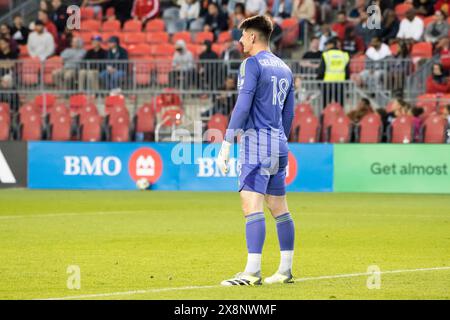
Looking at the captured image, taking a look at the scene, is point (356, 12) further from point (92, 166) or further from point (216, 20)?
point (92, 166)

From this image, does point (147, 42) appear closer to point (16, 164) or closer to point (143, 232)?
point (16, 164)

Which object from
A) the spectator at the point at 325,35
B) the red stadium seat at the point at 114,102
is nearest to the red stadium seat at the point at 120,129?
the red stadium seat at the point at 114,102

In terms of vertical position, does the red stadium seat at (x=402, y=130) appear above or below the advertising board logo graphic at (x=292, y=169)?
above

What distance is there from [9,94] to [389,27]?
30.8 feet

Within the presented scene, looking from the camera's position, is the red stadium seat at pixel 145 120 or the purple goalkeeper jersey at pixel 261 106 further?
the red stadium seat at pixel 145 120

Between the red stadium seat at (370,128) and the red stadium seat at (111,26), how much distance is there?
9.02m

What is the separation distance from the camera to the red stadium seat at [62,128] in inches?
1028

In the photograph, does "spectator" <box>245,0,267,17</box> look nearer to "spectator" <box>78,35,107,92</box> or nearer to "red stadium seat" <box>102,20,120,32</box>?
"red stadium seat" <box>102,20,120,32</box>

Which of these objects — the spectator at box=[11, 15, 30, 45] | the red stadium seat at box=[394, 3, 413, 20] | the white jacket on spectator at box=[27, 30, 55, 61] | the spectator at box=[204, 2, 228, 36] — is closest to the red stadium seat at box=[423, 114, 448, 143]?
the red stadium seat at box=[394, 3, 413, 20]

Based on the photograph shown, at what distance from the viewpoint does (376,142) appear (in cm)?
2450

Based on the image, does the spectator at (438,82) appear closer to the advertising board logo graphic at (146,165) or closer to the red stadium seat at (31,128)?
the advertising board logo graphic at (146,165)

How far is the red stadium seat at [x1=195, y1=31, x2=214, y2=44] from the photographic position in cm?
2946

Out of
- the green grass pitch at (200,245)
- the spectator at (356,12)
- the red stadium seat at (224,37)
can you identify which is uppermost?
the spectator at (356,12)

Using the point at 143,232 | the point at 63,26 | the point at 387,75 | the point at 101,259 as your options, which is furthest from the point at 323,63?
the point at 101,259
